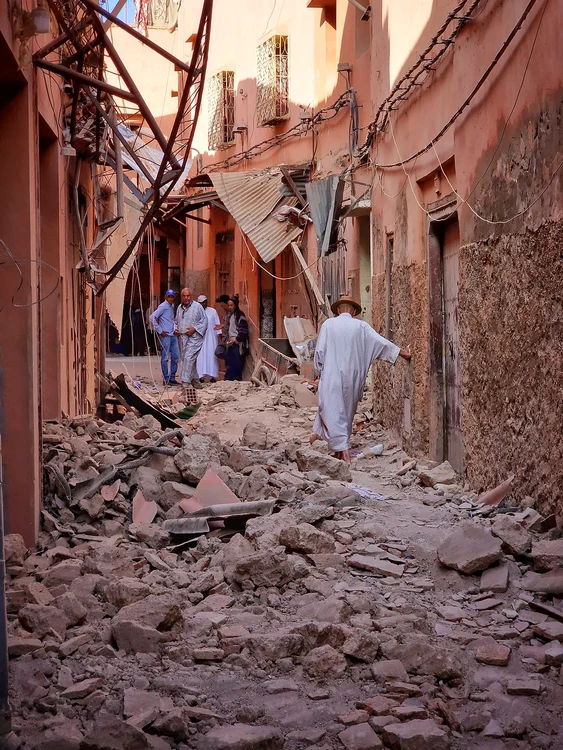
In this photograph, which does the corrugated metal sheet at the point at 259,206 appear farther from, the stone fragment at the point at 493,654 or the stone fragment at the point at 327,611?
the stone fragment at the point at 493,654

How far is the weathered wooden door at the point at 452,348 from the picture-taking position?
764 centimetres

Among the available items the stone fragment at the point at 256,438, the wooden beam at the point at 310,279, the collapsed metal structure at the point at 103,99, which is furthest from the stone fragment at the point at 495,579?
the wooden beam at the point at 310,279

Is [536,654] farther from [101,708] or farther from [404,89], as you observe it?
[404,89]

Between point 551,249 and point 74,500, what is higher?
point 551,249

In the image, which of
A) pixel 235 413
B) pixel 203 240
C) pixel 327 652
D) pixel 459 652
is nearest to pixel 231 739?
pixel 327 652

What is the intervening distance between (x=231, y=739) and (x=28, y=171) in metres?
3.45

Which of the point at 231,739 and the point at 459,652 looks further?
the point at 459,652

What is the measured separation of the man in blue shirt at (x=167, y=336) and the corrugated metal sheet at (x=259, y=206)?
93.6 inches

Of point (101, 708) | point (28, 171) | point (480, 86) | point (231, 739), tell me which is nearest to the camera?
point (231, 739)

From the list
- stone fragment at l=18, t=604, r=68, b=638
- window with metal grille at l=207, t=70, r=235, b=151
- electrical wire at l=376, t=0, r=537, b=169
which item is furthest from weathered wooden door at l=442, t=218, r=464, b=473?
window with metal grille at l=207, t=70, r=235, b=151

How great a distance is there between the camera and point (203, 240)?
2300 centimetres

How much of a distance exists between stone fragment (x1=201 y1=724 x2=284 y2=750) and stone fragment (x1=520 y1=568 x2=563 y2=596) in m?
1.85

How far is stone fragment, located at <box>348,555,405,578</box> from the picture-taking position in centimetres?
498

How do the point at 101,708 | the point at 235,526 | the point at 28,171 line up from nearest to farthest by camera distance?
the point at 101,708, the point at 28,171, the point at 235,526
